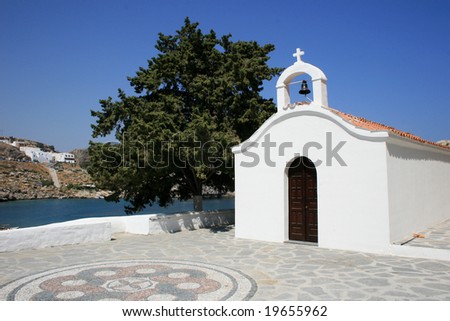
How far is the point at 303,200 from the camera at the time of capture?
10.9m

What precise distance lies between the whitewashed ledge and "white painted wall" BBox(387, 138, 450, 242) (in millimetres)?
7967

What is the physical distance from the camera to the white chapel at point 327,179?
9.41 meters

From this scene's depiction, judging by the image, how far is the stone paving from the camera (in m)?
5.84

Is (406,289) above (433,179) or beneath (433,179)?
beneath

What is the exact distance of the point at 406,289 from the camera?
19.6ft

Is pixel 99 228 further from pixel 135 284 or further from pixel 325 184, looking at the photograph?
pixel 325 184

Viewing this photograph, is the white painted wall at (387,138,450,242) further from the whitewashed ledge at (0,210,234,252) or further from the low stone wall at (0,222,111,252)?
the low stone wall at (0,222,111,252)

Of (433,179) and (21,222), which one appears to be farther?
(21,222)

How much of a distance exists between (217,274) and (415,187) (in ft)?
25.2

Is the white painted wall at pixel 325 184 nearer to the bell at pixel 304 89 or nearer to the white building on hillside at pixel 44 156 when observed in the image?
the bell at pixel 304 89

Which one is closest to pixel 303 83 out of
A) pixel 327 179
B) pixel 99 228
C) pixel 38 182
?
pixel 327 179
